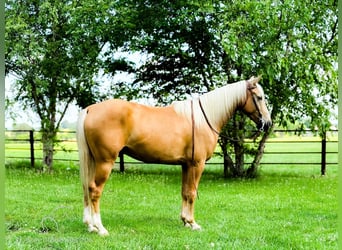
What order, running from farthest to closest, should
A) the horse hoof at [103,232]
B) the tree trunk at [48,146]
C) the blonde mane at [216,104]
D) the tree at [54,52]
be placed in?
the tree trunk at [48,146]
the tree at [54,52]
the blonde mane at [216,104]
the horse hoof at [103,232]

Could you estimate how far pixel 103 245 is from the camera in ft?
11.6

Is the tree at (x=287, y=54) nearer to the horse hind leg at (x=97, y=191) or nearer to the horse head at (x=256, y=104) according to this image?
the horse head at (x=256, y=104)

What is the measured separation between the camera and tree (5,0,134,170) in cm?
847

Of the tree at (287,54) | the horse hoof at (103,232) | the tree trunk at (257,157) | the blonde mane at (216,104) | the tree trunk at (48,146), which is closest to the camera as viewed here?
the horse hoof at (103,232)

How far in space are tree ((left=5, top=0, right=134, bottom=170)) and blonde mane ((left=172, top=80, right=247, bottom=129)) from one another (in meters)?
4.42

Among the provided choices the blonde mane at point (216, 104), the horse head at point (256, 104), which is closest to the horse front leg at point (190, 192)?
the blonde mane at point (216, 104)

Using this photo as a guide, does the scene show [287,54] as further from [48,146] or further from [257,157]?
[48,146]

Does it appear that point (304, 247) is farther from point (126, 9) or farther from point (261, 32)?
point (126, 9)

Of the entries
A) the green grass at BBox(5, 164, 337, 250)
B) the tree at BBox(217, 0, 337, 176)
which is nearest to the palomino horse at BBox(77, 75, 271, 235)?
the green grass at BBox(5, 164, 337, 250)

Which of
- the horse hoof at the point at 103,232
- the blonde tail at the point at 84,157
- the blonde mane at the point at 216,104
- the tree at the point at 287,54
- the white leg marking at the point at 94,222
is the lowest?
the horse hoof at the point at 103,232

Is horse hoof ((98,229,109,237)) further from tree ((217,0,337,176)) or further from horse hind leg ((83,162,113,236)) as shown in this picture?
tree ((217,0,337,176))

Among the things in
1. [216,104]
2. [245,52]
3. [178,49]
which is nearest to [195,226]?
[216,104]

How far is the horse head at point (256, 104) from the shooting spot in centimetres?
442

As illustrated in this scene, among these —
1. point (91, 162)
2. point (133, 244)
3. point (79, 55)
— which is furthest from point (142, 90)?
point (133, 244)
